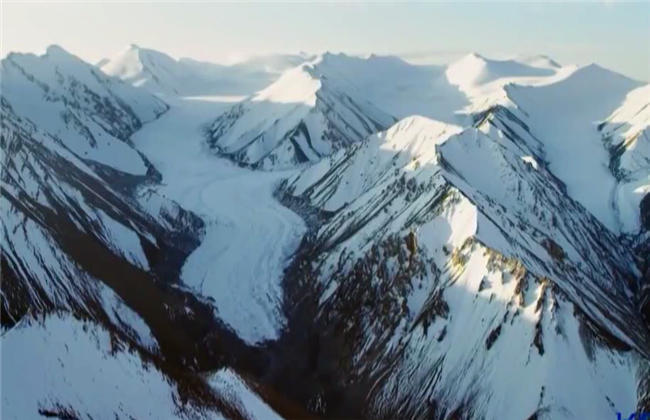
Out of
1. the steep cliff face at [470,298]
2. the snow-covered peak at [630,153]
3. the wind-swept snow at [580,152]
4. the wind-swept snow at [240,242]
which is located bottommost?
the wind-swept snow at [580,152]

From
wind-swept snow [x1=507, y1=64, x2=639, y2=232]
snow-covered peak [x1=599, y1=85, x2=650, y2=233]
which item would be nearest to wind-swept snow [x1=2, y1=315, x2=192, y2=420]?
snow-covered peak [x1=599, y1=85, x2=650, y2=233]

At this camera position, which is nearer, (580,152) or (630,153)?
(630,153)

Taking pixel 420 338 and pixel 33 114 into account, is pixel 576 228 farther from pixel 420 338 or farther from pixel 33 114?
pixel 33 114

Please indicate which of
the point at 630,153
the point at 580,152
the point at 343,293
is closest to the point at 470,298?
the point at 343,293

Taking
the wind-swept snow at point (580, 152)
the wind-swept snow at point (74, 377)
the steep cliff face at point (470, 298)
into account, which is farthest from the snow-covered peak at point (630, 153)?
the wind-swept snow at point (74, 377)

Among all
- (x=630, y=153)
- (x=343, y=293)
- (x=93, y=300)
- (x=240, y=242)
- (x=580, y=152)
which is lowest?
(x=580, y=152)

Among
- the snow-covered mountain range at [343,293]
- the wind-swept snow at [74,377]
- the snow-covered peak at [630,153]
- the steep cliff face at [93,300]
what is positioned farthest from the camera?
the snow-covered peak at [630,153]

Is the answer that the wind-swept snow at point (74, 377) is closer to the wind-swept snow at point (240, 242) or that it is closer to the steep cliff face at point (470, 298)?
the steep cliff face at point (470, 298)

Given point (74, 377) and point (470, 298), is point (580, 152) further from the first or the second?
point (74, 377)

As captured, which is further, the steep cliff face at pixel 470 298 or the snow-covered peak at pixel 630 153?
the snow-covered peak at pixel 630 153

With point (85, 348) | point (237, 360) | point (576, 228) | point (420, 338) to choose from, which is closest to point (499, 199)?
point (576, 228)
